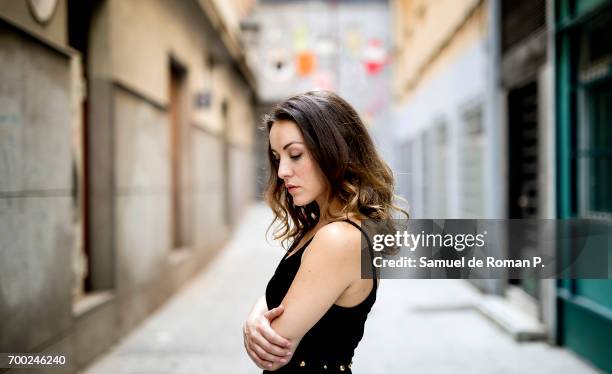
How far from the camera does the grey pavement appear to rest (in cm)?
489

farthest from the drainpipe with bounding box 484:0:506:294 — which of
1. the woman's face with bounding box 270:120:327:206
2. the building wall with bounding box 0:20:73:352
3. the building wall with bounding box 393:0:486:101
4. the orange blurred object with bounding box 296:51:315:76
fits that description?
the woman's face with bounding box 270:120:327:206

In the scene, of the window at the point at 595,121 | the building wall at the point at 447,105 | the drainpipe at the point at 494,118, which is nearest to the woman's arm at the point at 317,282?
the window at the point at 595,121

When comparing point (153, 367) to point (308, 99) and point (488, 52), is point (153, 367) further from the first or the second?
point (488, 52)

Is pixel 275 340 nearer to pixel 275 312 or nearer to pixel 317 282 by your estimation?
pixel 275 312

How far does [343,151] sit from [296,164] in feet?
0.44

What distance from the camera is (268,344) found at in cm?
149

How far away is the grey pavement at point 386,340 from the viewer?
16.0ft

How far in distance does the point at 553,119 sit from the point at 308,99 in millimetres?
4756

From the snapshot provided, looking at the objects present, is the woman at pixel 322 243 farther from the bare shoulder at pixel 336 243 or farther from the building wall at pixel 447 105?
the building wall at pixel 447 105

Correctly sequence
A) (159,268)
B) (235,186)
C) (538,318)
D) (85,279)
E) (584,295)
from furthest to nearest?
(235,186)
(159,268)
(538,318)
(85,279)
(584,295)

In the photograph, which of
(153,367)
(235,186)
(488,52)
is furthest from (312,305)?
(235,186)

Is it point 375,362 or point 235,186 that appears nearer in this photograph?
point 375,362

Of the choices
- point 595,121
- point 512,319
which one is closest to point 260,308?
point 595,121

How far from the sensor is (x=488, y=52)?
312 inches
